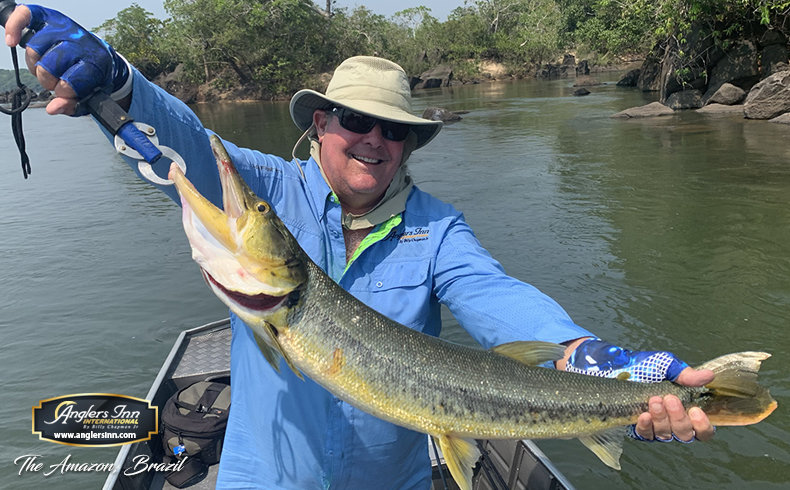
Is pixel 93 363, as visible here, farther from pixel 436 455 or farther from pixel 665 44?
pixel 665 44

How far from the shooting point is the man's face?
10.1 ft

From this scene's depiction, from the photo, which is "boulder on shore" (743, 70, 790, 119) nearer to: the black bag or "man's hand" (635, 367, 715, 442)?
"man's hand" (635, 367, 715, 442)

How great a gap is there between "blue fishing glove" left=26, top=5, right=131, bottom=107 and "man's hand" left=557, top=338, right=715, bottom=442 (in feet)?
8.26

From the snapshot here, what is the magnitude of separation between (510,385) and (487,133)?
26160mm

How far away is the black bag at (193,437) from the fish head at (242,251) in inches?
117

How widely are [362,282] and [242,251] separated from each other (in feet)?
2.50

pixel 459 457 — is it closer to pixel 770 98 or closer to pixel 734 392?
pixel 734 392

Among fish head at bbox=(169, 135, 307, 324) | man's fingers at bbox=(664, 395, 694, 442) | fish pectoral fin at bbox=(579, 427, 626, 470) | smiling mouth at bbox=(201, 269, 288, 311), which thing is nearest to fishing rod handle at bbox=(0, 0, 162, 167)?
fish head at bbox=(169, 135, 307, 324)

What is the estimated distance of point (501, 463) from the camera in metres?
4.86

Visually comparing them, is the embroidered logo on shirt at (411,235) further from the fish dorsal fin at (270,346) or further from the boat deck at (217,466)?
the boat deck at (217,466)

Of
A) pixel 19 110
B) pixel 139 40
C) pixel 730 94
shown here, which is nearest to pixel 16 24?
pixel 19 110

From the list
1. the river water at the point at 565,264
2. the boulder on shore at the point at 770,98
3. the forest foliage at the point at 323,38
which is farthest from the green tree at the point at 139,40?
the boulder on shore at the point at 770,98

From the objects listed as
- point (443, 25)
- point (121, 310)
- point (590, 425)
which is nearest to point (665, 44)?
point (121, 310)

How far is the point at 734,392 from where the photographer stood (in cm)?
258
